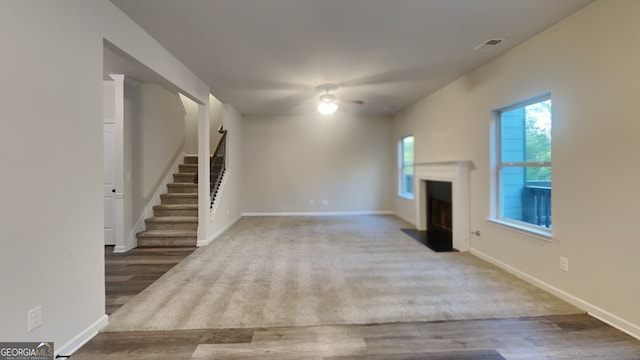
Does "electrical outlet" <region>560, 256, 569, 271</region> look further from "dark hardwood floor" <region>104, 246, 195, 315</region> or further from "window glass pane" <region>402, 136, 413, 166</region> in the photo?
"window glass pane" <region>402, 136, 413, 166</region>

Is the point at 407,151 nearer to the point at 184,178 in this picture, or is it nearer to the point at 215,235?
the point at 215,235

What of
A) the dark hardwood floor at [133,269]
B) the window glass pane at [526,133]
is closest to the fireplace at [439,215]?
the window glass pane at [526,133]

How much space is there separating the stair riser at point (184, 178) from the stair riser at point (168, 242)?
4.92ft

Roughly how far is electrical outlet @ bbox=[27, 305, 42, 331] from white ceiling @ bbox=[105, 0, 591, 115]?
Answer: 2.33m

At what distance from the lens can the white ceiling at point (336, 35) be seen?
2.58m

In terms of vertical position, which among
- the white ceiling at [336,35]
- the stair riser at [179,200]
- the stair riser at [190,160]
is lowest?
the stair riser at [179,200]

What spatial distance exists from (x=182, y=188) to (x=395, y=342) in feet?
16.3

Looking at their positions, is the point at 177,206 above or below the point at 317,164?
below

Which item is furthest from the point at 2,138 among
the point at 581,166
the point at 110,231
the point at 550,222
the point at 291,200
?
the point at 291,200

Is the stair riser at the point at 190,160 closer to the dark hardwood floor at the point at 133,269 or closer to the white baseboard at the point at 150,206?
the white baseboard at the point at 150,206

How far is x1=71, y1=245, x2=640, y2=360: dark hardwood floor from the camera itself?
6.45ft

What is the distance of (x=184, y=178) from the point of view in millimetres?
6055

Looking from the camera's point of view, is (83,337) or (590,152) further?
(590,152)

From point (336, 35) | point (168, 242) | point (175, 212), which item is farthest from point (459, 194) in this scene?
point (175, 212)
